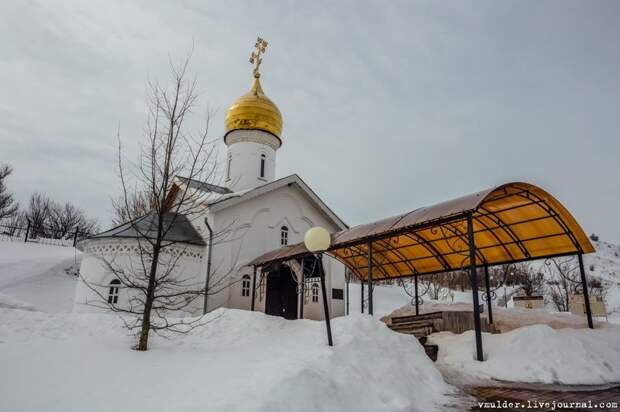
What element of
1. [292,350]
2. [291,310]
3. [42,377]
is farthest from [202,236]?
[42,377]

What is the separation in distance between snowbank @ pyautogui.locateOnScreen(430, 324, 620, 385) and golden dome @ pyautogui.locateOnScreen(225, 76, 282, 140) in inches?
590

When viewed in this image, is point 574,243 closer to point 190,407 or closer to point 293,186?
point 190,407

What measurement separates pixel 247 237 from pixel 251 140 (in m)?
6.44

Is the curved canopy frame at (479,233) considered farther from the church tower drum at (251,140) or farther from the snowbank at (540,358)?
the church tower drum at (251,140)

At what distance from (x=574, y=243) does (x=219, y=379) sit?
8.78 meters

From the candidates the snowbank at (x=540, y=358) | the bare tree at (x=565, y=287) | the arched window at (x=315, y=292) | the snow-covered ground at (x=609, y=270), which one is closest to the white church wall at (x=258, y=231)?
the arched window at (x=315, y=292)

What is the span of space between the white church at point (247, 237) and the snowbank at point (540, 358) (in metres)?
6.56

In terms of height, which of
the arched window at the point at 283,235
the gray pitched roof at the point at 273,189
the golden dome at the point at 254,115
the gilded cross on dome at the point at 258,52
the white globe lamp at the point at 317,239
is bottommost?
the white globe lamp at the point at 317,239

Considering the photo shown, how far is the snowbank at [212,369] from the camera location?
4.47m

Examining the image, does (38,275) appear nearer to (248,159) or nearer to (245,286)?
(248,159)

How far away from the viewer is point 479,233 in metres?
10.4

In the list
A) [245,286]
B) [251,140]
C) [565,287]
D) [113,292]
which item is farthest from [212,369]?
[565,287]

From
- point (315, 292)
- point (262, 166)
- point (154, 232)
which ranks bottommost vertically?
point (315, 292)

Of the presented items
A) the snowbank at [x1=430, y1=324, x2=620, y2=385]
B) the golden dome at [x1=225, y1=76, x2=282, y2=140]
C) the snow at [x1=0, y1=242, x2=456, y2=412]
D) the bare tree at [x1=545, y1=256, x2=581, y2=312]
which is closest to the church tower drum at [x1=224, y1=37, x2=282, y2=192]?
the golden dome at [x1=225, y1=76, x2=282, y2=140]
